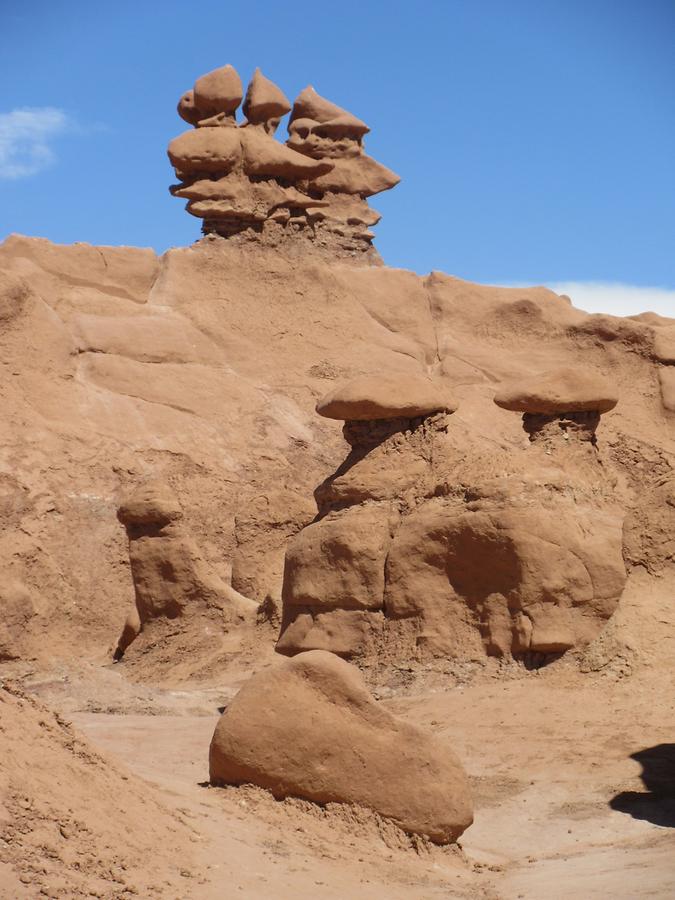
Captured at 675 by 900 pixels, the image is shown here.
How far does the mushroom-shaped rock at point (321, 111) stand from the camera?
32.7m

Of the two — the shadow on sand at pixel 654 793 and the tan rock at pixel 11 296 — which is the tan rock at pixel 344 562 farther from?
the tan rock at pixel 11 296

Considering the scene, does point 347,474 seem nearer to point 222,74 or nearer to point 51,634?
point 51,634

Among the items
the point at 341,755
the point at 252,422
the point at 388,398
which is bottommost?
the point at 341,755

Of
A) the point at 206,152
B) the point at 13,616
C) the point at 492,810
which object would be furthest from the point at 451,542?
the point at 206,152

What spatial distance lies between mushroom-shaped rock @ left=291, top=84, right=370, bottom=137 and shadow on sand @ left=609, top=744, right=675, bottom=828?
2477cm

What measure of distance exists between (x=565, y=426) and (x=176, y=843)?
27.7 ft

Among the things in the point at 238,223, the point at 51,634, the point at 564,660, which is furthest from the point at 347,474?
the point at 238,223

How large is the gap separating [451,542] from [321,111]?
72.1 ft

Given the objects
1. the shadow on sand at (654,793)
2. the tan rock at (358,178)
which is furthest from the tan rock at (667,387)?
the shadow on sand at (654,793)

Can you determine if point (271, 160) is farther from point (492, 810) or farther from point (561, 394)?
point (492, 810)

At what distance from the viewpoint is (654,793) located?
9250mm

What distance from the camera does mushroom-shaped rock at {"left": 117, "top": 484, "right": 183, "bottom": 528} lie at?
16062 mm

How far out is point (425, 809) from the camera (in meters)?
7.53

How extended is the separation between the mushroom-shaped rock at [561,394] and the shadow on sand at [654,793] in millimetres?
4611
